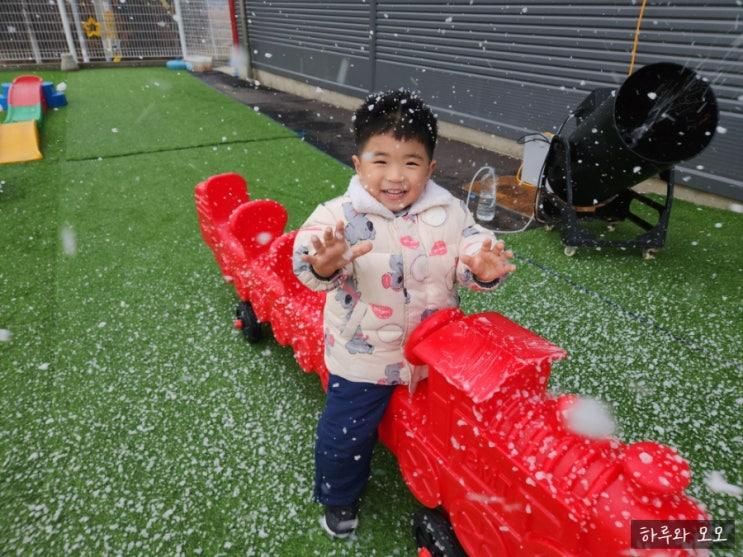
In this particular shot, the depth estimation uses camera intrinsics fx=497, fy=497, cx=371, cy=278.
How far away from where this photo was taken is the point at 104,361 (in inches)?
104

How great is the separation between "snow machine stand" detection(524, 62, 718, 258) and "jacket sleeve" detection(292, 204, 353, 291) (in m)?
2.42

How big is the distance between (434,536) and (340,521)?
36cm

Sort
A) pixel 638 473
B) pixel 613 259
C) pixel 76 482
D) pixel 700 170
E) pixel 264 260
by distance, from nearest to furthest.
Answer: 1. pixel 638 473
2. pixel 76 482
3. pixel 264 260
4. pixel 613 259
5. pixel 700 170

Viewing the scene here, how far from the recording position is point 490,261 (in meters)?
1.47

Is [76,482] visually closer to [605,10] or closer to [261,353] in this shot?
[261,353]

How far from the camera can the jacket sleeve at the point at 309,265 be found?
58.3 inches

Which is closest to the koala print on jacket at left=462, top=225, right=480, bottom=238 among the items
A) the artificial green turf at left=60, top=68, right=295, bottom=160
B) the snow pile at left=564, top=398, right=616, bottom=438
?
the snow pile at left=564, top=398, right=616, bottom=438

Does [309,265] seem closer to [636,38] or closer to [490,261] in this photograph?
[490,261]

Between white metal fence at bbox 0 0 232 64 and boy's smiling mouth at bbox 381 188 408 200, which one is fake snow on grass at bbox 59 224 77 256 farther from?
white metal fence at bbox 0 0 232 64

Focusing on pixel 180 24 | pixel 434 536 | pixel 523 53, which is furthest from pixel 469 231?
pixel 180 24

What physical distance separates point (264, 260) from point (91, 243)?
2161 millimetres

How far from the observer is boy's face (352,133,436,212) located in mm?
1519

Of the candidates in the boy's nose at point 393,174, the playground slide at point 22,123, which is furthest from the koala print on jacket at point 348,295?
the playground slide at point 22,123

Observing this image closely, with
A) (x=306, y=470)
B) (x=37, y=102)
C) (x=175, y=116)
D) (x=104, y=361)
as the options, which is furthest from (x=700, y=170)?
(x=37, y=102)
